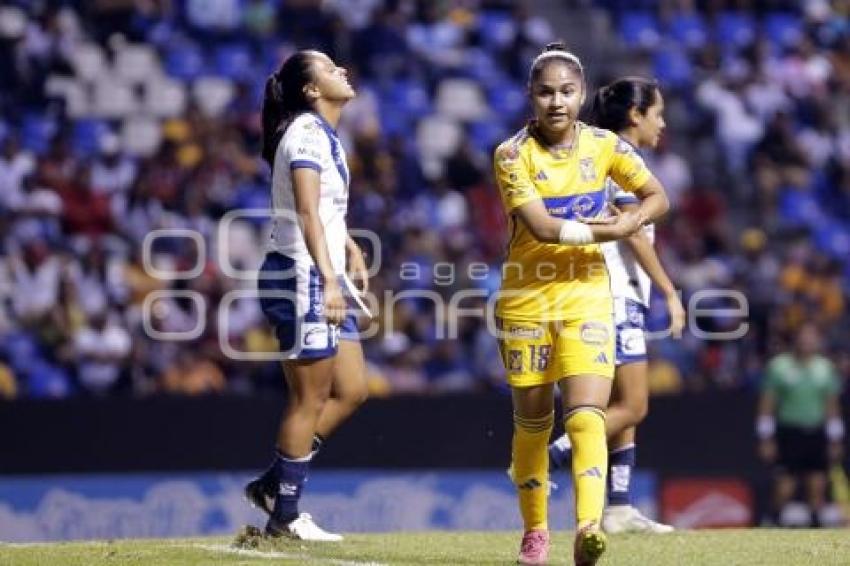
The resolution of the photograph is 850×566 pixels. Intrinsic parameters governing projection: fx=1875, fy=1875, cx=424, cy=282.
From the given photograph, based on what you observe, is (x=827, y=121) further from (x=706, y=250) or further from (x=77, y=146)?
(x=77, y=146)

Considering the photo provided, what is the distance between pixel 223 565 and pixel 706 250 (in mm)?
12338

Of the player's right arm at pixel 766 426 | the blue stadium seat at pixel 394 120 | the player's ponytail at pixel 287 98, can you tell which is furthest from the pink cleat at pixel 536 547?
the blue stadium seat at pixel 394 120

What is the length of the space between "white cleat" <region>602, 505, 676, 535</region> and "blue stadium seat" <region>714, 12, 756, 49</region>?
530 inches

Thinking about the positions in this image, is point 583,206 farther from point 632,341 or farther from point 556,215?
point 632,341

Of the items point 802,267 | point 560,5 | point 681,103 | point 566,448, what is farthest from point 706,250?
point 566,448

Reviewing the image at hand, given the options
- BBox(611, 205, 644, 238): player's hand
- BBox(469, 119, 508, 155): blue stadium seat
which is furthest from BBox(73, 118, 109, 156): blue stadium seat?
BBox(611, 205, 644, 238): player's hand

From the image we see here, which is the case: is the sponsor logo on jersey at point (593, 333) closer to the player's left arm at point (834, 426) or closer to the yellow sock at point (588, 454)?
the yellow sock at point (588, 454)

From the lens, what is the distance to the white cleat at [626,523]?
1047 cm

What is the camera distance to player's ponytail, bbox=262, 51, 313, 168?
9.24 m

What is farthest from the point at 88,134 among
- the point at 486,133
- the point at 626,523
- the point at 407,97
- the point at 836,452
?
the point at 626,523

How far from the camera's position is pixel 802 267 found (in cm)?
1988

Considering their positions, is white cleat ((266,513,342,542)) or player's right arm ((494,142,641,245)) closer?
player's right arm ((494,142,641,245))

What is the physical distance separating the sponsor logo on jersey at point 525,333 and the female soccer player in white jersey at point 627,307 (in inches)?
79.5

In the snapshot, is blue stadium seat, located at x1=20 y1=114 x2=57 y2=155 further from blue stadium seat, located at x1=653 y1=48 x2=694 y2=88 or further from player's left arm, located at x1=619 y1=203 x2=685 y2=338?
player's left arm, located at x1=619 y1=203 x2=685 y2=338
